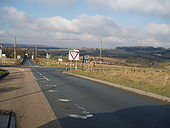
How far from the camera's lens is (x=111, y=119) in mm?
7430

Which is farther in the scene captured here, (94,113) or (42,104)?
(42,104)

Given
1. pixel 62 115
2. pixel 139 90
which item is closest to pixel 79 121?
pixel 62 115

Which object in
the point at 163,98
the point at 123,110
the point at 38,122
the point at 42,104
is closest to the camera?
the point at 38,122

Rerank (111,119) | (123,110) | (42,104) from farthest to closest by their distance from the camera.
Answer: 1. (42,104)
2. (123,110)
3. (111,119)

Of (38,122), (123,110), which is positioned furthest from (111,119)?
(38,122)

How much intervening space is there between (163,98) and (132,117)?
4725 mm

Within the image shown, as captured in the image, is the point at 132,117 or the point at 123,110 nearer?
the point at 132,117

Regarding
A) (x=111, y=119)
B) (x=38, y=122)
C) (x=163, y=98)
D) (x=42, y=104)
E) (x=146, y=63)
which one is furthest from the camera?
(x=146, y=63)

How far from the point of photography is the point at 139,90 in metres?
14.5

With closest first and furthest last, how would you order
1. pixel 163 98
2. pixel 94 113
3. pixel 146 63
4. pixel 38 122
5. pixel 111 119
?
pixel 38 122 → pixel 111 119 → pixel 94 113 → pixel 163 98 → pixel 146 63

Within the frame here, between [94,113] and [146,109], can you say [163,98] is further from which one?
[94,113]

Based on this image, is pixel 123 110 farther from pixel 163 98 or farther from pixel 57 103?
pixel 163 98

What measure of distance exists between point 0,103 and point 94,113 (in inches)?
167

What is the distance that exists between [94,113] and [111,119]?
0.96m
